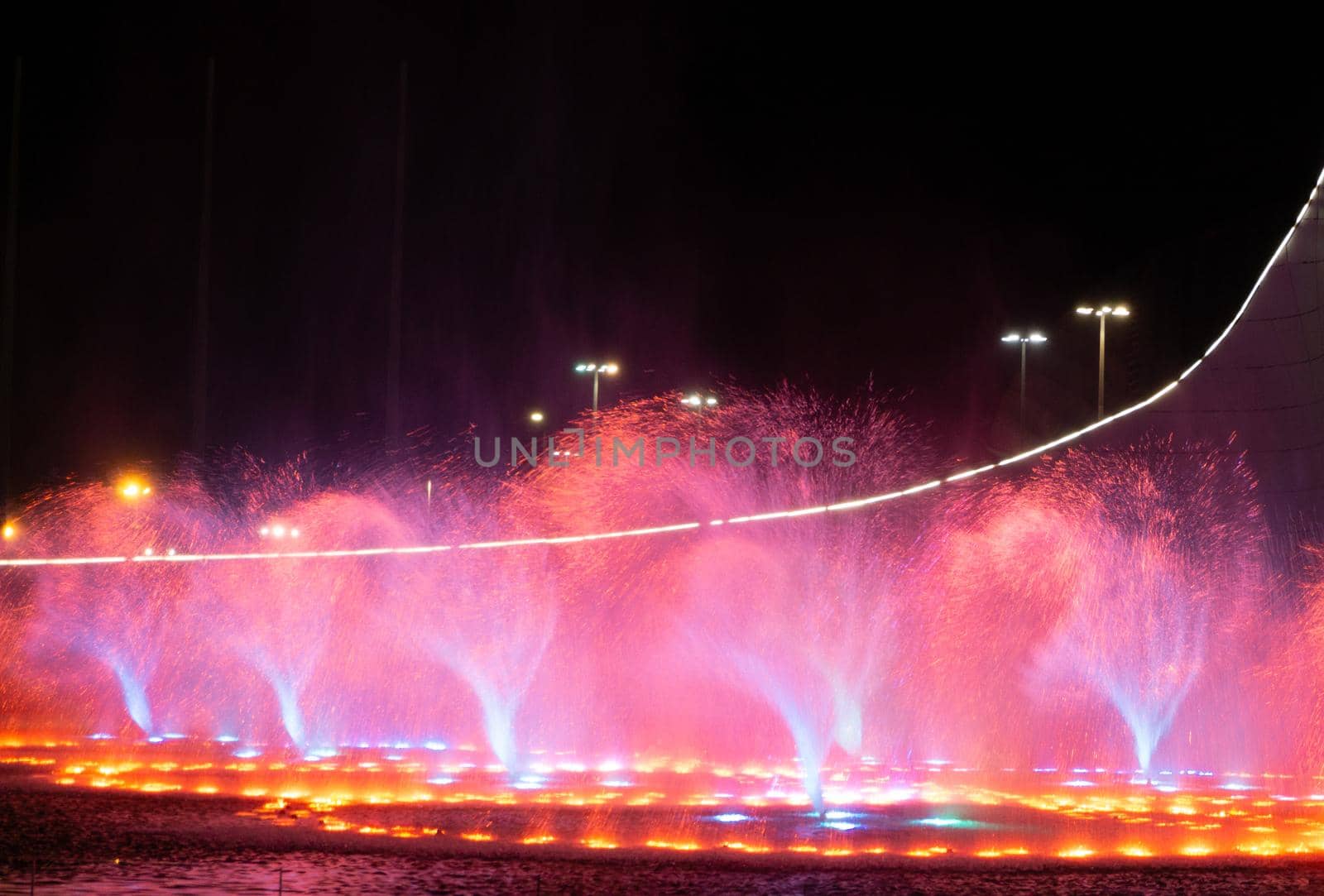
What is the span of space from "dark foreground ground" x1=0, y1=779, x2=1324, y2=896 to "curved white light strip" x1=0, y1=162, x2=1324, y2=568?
13.8 meters

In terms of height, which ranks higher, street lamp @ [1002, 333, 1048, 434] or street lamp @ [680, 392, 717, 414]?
street lamp @ [1002, 333, 1048, 434]

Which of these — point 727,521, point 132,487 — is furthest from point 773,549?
point 132,487

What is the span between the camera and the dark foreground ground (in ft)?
40.7

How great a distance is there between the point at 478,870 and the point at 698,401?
20.1 meters

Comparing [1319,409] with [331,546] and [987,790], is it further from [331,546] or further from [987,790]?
[331,546]

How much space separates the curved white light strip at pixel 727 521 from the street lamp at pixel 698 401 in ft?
8.49

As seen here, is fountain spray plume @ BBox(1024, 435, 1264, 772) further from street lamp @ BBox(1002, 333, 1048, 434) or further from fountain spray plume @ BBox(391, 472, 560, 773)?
fountain spray plume @ BBox(391, 472, 560, 773)

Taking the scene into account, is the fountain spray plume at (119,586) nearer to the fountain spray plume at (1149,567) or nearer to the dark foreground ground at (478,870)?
the fountain spray plume at (1149,567)

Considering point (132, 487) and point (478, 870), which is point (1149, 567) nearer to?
point (478, 870)

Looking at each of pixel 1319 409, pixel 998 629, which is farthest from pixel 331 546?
pixel 1319 409

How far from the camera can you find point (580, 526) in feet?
112

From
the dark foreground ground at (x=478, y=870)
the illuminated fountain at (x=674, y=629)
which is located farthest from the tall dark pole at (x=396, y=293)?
the dark foreground ground at (x=478, y=870)

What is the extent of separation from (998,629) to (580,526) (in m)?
9.41

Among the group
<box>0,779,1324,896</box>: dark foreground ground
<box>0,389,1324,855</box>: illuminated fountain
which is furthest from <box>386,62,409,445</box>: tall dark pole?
<box>0,779,1324,896</box>: dark foreground ground
